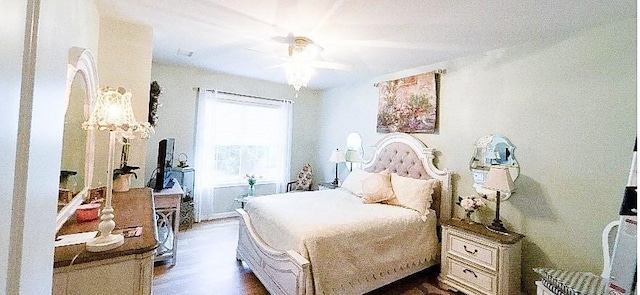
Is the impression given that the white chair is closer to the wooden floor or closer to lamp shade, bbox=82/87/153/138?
the wooden floor

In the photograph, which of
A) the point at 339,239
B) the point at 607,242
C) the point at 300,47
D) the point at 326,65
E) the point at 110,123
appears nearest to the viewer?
the point at 110,123

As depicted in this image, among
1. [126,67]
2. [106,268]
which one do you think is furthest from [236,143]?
[106,268]

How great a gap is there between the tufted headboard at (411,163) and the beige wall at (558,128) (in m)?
0.14

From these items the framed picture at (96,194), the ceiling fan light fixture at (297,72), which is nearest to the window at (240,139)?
the framed picture at (96,194)

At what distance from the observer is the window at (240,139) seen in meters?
4.22

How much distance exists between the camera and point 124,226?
1.51 m

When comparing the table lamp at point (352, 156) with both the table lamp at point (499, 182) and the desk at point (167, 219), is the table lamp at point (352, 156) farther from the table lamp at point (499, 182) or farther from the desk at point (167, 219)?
the desk at point (167, 219)

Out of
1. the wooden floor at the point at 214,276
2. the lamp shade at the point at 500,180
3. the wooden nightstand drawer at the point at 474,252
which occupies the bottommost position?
the wooden floor at the point at 214,276

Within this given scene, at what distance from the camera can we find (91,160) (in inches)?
80.9

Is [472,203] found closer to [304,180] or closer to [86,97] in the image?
[304,180]

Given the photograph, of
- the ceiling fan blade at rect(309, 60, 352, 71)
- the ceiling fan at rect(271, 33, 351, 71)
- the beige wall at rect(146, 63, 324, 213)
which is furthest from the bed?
the beige wall at rect(146, 63, 324, 213)

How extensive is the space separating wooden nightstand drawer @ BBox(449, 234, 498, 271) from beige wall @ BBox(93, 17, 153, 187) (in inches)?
119

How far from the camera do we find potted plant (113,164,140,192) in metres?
2.27

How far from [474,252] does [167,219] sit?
117 inches
